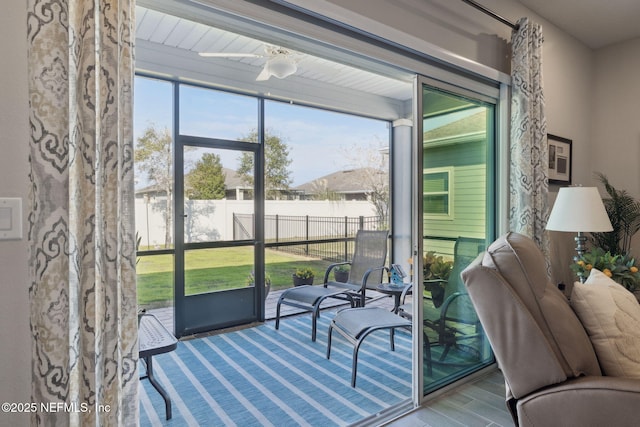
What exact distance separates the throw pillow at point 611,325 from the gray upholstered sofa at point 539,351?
0.04 m

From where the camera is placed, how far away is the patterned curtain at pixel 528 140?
2.73 metres

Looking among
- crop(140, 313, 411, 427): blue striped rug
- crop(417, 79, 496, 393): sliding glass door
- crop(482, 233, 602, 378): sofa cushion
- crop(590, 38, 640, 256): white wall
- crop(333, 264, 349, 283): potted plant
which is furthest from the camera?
crop(333, 264, 349, 283): potted plant

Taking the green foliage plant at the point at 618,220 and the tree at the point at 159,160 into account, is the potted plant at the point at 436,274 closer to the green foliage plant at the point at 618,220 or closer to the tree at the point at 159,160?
the green foliage plant at the point at 618,220

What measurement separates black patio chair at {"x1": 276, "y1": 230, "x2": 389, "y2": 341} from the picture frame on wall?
1.91m

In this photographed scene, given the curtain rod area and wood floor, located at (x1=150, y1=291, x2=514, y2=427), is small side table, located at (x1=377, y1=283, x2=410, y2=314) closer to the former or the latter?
wood floor, located at (x1=150, y1=291, x2=514, y2=427)

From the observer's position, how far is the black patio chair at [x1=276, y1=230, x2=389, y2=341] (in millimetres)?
3851

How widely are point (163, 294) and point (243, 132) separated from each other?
2020mm

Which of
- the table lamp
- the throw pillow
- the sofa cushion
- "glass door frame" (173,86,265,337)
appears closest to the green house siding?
the table lamp

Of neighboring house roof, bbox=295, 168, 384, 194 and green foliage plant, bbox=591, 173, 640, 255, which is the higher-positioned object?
neighboring house roof, bbox=295, 168, 384, 194

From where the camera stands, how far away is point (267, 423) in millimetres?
2234

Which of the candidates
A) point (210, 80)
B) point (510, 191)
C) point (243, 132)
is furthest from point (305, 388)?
point (210, 80)

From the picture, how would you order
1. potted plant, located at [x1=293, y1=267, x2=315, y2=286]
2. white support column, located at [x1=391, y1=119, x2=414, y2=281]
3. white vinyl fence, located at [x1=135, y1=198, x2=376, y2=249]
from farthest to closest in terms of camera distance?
white support column, located at [x1=391, y1=119, x2=414, y2=281], potted plant, located at [x1=293, y1=267, x2=315, y2=286], white vinyl fence, located at [x1=135, y1=198, x2=376, y2=249]

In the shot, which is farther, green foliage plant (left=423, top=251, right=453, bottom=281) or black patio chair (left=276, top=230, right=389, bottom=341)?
black patio chair (left=276, top=230, right=389, bottom=341)

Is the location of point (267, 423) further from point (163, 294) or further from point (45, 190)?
point (163, 294)
